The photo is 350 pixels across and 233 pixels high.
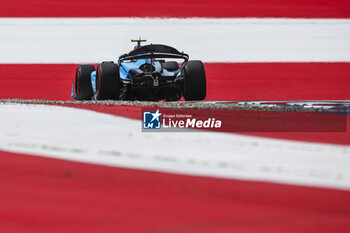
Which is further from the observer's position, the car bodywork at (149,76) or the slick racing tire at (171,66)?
the slick racing tire at (171,66)

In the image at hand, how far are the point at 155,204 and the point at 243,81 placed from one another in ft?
17.0

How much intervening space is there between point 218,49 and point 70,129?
3922 mm

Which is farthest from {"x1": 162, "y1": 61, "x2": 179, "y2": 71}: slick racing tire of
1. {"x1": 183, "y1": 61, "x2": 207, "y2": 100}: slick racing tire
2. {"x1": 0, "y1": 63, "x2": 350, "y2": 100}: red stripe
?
{"x1": 183, "y1": 61, "x2": 207, "y2": 100}: slick racing tire

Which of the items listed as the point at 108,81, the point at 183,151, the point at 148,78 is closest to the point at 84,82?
the point at 108,81

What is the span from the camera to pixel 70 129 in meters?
3.24

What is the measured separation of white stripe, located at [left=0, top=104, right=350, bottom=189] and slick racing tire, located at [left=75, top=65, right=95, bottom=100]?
229 centimetres

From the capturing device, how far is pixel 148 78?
17.2 feet

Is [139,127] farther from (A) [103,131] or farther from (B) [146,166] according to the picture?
(B) [146,166]

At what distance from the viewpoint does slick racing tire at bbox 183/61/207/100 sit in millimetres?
5305

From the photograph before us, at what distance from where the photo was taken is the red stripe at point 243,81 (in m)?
6.66

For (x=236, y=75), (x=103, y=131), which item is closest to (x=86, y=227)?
(x=103, y=131)

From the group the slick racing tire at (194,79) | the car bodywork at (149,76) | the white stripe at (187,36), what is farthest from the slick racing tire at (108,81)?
the white stripe at (187,36)

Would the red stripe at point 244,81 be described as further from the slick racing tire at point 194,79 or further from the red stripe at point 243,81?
the slick racing tire at point 194,79

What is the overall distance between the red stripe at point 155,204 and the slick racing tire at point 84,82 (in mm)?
3813
